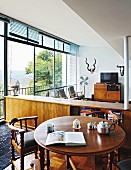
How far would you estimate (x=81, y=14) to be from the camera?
1888mm

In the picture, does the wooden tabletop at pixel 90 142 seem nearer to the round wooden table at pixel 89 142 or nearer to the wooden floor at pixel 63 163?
the round wooden table at pixel 89 142

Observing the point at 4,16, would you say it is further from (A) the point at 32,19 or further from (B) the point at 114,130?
(B) the point at 114,130

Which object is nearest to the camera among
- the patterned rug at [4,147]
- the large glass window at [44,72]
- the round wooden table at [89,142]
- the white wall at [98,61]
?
the round wooden table at [89,142]

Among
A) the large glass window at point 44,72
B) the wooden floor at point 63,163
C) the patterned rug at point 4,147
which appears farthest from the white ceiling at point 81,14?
Result: the patterned rug at point 4,147

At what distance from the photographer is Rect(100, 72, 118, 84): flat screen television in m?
8.30

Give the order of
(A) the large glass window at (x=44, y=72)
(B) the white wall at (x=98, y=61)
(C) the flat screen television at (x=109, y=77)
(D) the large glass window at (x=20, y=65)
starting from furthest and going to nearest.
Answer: (B) the white wall at (x=98, y=61), (C) the flat screen television at (x=109, y=77), (A) the large glass window at (x=44, y=72), (D) the large glass window at (x=20, y=65)

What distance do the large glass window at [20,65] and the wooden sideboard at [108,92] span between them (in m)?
3.67

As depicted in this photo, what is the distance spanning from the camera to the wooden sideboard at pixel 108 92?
800 cm

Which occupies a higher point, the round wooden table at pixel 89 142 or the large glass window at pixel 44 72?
the large glass window at pixel 44 72

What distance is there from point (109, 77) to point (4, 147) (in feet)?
20.8

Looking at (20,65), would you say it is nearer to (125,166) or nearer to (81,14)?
(81,14)

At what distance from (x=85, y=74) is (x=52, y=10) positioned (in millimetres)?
5752

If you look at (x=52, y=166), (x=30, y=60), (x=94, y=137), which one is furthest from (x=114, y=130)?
(x=30, y=60)

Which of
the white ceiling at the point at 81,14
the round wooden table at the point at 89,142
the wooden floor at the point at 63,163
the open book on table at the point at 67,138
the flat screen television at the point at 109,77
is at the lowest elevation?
the wooden floor at the point at 63,163
